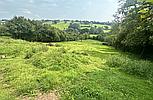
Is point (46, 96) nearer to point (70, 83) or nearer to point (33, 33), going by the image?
point (70, 83)

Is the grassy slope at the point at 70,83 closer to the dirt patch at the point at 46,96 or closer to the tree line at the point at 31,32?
the dirt patch at the point at 46,96

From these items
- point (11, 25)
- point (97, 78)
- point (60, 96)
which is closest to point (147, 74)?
point (97, 78)

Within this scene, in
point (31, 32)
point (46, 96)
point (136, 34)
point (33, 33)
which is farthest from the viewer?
point (31, 32)

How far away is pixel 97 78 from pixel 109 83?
1192 mm

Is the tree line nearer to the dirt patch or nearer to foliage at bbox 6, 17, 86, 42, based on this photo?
foliage at bbox 6, 17, 86, 42

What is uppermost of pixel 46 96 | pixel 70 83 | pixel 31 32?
pixel 31 32

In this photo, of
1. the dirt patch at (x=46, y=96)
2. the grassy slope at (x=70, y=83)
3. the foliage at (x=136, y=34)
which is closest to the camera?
the dirt patch at (x=46, y=96)

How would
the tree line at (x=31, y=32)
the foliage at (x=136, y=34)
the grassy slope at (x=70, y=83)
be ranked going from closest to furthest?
1. the grassy slope at (x=70, y=83)
2. the foliage at (x=136, y=34)
3. the tree line at (x=31, y=32)

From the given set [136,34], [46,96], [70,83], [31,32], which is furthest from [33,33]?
[46,96]

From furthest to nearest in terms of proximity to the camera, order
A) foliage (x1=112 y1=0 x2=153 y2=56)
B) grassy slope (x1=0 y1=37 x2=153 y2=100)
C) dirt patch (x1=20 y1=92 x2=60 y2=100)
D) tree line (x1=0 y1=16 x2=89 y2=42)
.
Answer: tree line (x1=0 y1=16 x2=89 y2=42), foliage (x1=112 y1=0 x2=153 y2=56), grassy slope (x1=0 y1=37 x2=153 y2=100), dirt patch (x1=20 y1=92 x2=60 y2=100)

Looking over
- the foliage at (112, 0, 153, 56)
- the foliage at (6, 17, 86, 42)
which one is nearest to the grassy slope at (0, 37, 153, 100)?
the foliage at (112, 0, 153, 56)

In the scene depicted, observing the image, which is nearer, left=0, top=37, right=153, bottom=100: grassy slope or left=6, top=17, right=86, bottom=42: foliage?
left=0, top=37, right=153, bottom=100: grassy slope

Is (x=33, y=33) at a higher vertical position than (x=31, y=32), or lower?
lower

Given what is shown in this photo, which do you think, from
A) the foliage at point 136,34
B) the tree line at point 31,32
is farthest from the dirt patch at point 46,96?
the tree line at point 31,32
